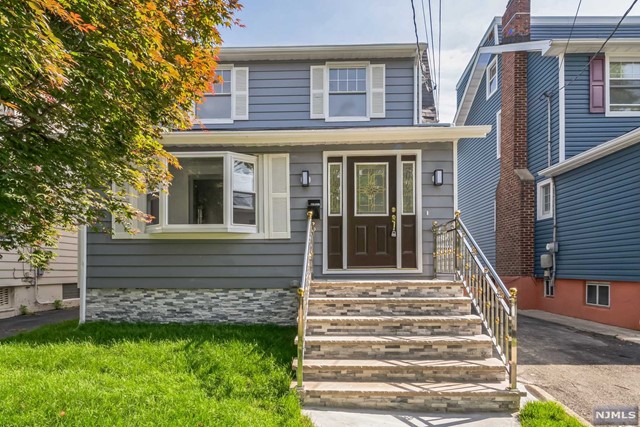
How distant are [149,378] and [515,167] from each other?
10.6 meters

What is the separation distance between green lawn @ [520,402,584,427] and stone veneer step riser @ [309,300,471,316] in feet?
4.96

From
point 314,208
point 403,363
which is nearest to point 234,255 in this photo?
point 314,208

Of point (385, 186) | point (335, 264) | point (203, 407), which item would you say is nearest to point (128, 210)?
point (203, 407)

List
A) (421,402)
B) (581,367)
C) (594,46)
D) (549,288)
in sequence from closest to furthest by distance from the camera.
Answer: (421,402)
(581,367)
(594,46)
(549,288)

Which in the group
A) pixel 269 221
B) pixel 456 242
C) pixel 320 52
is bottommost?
pixel 456 242

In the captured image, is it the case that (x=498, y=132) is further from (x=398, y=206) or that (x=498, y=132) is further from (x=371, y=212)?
(x=371, y=212)

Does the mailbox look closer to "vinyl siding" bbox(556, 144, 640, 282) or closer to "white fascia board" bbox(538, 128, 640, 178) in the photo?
"white fascia board" bbox(538, 128, 640, 178)

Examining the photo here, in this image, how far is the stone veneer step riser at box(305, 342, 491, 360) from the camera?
4492 millimetres

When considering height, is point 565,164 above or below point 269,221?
above

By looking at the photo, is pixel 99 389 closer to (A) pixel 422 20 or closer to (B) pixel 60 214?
(B) pixel 60 214

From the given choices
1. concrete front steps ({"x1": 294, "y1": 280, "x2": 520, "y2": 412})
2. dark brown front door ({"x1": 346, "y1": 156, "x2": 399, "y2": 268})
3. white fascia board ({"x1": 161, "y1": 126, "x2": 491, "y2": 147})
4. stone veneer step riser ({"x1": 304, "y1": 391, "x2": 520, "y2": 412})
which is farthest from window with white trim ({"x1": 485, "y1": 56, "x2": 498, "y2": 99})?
stone veneer step riser ({"x1": 304, "y1": 391, "x2": 520, "y2": 412})

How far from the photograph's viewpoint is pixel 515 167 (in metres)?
10.8

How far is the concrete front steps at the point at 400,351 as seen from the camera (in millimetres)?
3857

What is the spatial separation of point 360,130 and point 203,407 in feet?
14.8
